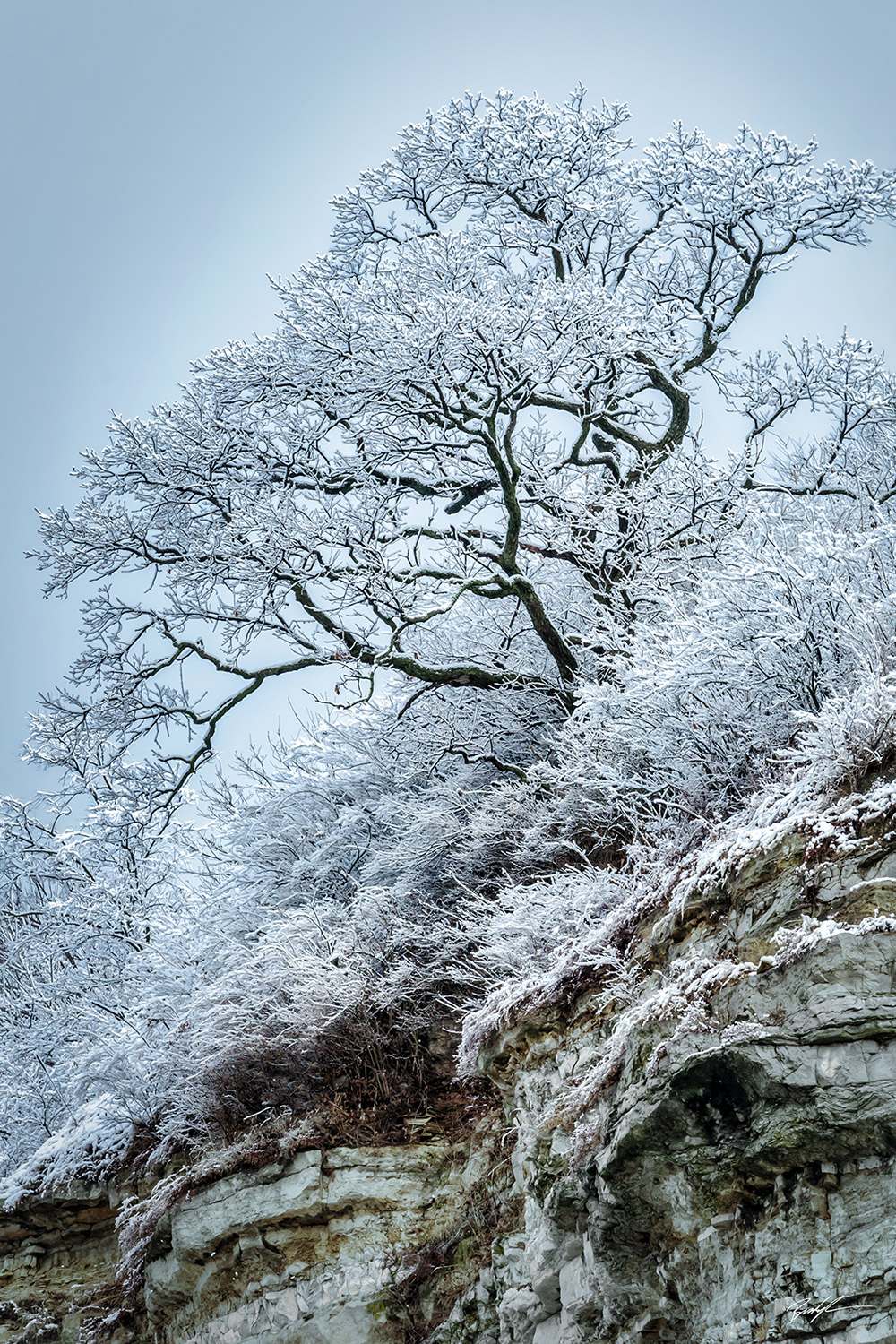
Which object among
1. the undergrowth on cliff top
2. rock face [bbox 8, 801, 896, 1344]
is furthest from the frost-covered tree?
rock face [bbox 8, 801, 896, 1344]

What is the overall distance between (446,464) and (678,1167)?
723 cm

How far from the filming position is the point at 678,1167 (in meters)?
5.33

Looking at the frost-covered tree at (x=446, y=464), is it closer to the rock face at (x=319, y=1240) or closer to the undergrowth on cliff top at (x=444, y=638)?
the undergrowth on cliff top at (x=444, y=638)

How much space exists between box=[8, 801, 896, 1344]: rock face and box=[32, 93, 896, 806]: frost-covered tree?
3141mm

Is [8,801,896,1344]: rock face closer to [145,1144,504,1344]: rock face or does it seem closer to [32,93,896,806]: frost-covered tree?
[145,1144,504,1344]: rock face

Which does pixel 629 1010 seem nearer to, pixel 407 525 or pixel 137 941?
pixel 407 525

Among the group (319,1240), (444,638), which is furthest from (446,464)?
(319,1240)

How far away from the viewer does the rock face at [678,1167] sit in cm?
470

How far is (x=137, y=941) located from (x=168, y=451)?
17.5ft

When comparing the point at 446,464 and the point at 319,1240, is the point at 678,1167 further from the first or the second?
the point at 446,464

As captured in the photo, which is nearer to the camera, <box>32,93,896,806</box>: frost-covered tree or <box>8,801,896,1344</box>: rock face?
<box>8,801,896,1344</box>: rock face

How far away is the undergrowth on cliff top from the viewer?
23.8 feet

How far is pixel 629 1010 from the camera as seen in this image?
19.1ft

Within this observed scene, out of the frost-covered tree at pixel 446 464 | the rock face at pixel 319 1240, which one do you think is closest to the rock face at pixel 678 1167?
the rock face at pixel 319 1240
